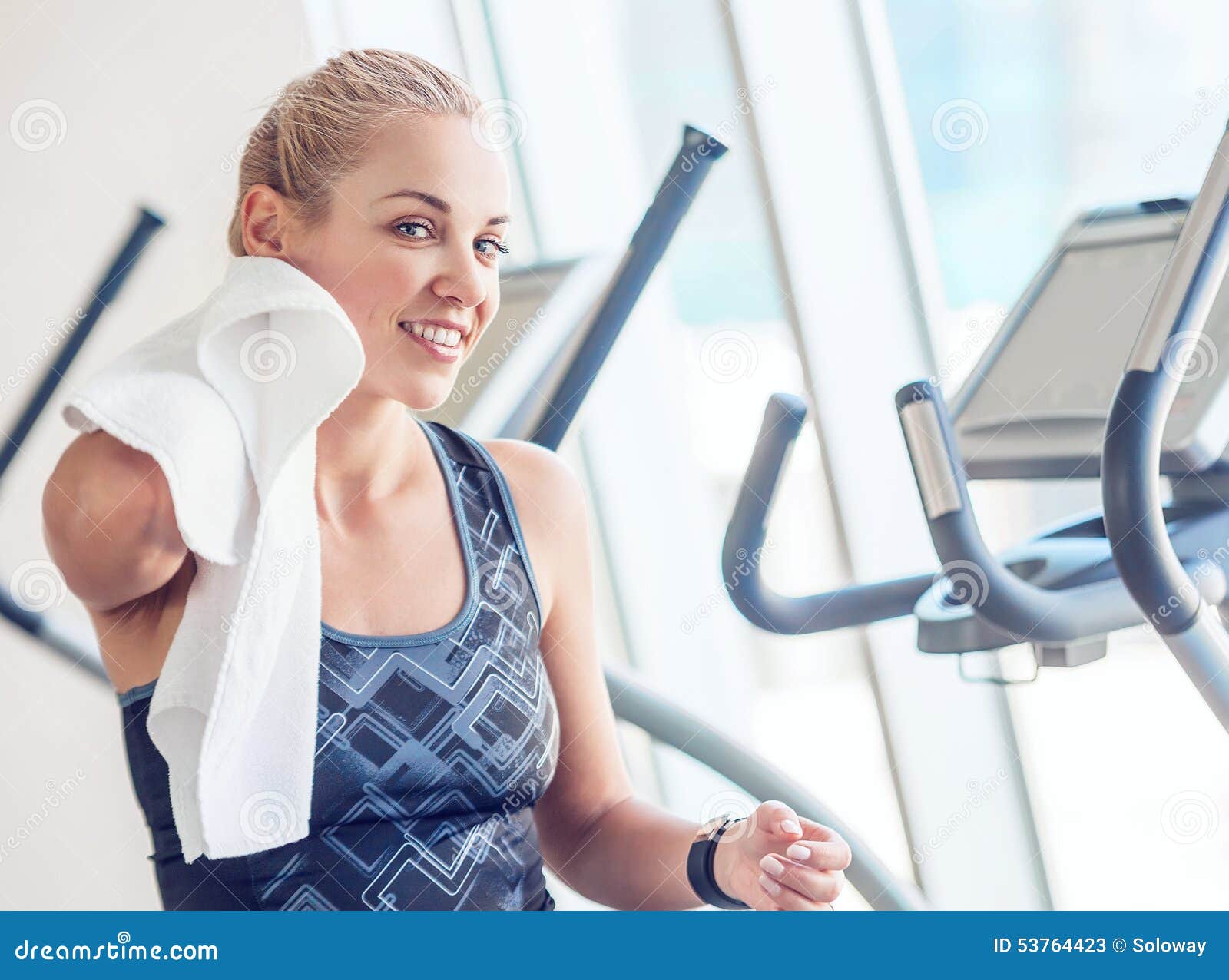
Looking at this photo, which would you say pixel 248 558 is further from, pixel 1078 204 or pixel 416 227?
pixel 1078 204

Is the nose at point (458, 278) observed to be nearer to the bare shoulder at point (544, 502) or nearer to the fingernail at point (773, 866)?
the bare shoulder at point (544, 502)

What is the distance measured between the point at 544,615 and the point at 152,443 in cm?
55

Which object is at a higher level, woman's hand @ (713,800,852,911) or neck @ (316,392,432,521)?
neck @ (316,392,432,521)

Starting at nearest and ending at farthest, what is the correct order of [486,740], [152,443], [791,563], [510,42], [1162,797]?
1. [152,443]
2. [486,740]
3. [1162,797]
4. [510,42]
5. [791,563]

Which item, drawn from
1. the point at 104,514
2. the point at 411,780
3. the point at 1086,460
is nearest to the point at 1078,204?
the point at 1086,460

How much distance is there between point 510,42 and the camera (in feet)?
7.41

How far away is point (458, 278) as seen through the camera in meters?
1.30

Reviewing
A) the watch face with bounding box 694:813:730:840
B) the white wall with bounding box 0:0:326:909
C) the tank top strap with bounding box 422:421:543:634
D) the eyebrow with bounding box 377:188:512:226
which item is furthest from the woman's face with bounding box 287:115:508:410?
the white wall with bounding box 0:0:326:909

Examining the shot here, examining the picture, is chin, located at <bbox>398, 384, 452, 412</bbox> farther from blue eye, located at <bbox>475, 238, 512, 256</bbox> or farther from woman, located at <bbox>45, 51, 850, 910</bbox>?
blue eye, located at <bbox>475, 238, 512, 256</bbox>

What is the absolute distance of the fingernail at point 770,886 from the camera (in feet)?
3.77

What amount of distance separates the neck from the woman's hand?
0.57 m

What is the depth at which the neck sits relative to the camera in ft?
4.30

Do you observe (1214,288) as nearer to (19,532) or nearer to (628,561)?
(628,561)

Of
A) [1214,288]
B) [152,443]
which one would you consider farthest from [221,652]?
[1214,288]
